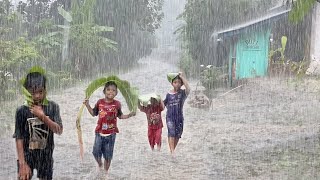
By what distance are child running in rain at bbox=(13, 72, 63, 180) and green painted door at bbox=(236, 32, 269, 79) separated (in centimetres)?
725

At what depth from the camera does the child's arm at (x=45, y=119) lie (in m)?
3.65

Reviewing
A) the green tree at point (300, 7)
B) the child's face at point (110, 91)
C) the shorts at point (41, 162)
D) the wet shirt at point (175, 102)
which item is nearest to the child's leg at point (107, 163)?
the child's face at point (110, 91)

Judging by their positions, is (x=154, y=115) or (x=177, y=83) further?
(x=154, y=115)

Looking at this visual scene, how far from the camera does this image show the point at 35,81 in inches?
149

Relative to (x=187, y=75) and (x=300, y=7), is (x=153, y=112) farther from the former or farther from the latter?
(x=187, y=75)

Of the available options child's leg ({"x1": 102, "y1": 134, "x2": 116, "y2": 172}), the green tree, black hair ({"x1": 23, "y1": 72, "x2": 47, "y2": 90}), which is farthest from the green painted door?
black hair ({"x1": 23, "y1": 72, "x2": 47, "y2": 90})

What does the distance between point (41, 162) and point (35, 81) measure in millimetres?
615

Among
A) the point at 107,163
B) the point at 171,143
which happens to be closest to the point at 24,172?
the point at 107,163

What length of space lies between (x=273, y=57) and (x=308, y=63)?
2.71ft

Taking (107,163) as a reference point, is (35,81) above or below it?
above

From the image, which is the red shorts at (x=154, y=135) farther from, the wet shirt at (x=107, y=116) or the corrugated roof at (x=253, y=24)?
the corrugated roof at (x=253, y=24)

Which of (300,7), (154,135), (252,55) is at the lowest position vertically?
(154,135)

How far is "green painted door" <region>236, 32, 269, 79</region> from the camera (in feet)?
34.8

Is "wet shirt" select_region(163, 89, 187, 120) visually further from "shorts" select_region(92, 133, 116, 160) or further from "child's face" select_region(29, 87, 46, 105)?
"child's face" select_region(29, 87, 46, 105)
